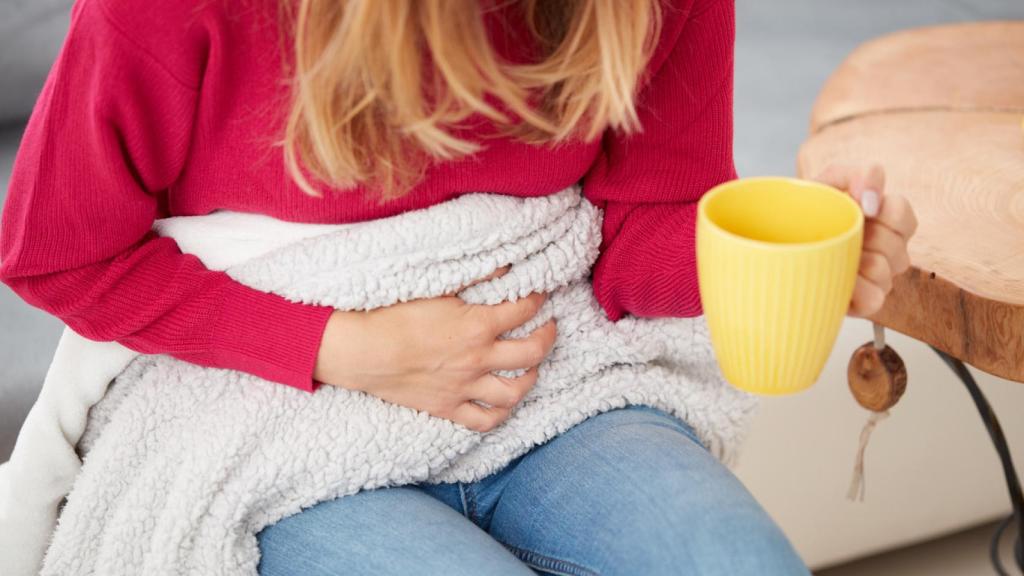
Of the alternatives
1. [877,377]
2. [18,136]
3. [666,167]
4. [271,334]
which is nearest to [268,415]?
[271,334]

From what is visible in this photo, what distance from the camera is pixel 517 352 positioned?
818mm

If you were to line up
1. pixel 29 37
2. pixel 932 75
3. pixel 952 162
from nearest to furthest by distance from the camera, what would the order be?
pixel 952 162 → pixel 932 75 → pixel 29 37

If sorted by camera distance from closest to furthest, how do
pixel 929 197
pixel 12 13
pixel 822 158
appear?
1. pixel 929 197
2. pixel 822 158
3. pixel 12 13

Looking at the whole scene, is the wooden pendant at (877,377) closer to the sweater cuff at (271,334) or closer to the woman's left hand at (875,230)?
the woman's left hand at (875,230)

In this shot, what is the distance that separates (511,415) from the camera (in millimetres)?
854

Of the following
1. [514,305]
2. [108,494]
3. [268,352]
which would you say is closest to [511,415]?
[514,305]

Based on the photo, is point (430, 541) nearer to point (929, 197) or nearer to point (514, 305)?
point (514, 305)

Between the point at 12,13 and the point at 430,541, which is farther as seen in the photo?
the point at 12,13

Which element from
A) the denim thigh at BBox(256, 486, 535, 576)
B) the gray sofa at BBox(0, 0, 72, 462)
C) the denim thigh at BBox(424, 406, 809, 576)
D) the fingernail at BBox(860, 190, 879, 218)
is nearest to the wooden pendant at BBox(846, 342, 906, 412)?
the denim thigh at BBox(424, 406, 809, 576)

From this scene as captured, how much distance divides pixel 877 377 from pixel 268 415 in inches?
20.7

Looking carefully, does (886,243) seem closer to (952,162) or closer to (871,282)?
(871,282)

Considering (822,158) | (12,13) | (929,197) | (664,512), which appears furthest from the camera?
(12,13)

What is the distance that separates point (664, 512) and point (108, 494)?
0.42 m

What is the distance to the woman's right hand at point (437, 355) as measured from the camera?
30.9 inches
